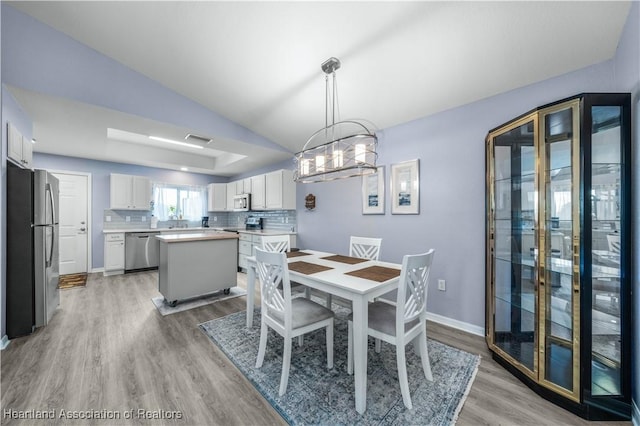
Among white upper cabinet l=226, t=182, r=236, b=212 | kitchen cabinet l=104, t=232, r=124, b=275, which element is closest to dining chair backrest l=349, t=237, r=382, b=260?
white upper cabinet l=226, t=182, r=236, b=212

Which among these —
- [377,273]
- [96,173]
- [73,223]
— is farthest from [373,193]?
[73,223]

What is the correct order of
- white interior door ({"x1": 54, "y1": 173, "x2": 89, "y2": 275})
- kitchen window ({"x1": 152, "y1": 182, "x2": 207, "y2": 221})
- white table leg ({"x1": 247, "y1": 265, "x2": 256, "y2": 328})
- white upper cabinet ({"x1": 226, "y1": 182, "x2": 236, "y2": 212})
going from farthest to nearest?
white upper cabinet ({"x1": 226, "y1": 182, "x2": 236, "y2": 212}) → kitchen window ({"x1": 152, "y1": 182, "x2": 207, "y2": 221}) → white interior door ({"x1": 54, "y1": 173, "x2": 89, "y2": 275}) → white table leg ({"x1": 247, "y1": 265, "x2": 256, "y2": 328})

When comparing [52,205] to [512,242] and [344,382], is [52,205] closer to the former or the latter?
[344,382]

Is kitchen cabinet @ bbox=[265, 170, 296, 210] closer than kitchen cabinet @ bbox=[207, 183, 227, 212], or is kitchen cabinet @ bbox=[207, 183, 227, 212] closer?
kitchen cabinet @ bbox=[265, 170, 296, 210]

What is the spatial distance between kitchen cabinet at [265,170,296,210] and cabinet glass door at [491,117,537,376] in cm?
337

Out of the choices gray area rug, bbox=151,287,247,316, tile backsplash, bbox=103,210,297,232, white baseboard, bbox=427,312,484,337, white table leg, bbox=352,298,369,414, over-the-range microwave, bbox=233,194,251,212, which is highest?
over-the-range microwave, bbox=233,194,251,212

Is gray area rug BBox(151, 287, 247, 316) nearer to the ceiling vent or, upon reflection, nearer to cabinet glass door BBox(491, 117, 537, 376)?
the ceiling vent

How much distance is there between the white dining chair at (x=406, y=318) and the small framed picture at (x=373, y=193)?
1.65 meters

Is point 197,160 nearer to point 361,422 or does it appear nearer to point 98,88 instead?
point 98,88

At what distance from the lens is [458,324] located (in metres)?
2.69

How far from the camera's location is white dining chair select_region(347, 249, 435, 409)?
5.21ft

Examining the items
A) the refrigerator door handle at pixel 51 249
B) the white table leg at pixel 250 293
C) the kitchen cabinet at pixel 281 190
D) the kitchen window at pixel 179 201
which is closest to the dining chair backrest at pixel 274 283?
the white table leg at pixel 250 293

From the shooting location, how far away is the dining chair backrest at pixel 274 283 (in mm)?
1743

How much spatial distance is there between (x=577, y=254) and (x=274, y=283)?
81.0 inches
